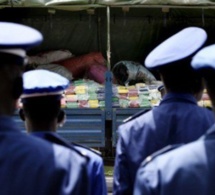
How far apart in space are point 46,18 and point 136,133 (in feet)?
24.5

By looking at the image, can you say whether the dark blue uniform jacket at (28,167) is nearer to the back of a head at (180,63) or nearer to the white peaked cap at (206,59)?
the white peaked cap at (206,59)

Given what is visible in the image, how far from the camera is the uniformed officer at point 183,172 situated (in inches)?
82.4

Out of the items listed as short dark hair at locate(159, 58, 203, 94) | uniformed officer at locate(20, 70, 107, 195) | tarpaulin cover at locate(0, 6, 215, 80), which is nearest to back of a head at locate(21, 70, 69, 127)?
uniformed officer at locate(20, 70, 107, 195)

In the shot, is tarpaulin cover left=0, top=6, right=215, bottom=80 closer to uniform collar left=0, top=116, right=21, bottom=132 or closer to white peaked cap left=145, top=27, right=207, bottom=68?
white peaked cap left=145, top=27, right=207, bottom=68

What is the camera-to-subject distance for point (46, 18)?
33.6 ft

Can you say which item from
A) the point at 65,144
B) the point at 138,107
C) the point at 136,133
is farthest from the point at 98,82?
the point at 65,144

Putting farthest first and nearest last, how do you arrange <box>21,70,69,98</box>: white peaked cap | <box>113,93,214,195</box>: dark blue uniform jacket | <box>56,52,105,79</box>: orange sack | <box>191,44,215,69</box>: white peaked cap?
<box>56,52,105,79</box>: orange sack, <box>113,93,214,195</box>: dark blue uniform jacket, <box>21,70,69,98</box>: white peaked cap, <box>191,44,215,69</box>: white peaked cap

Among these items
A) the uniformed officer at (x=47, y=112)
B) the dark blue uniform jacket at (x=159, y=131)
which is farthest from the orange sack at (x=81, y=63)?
the dark blue uniform jacket at (x=159, y=131)

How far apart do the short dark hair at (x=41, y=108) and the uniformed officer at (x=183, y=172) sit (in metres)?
0.66

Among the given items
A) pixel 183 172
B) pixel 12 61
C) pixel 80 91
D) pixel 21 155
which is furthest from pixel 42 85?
pixel 80 91

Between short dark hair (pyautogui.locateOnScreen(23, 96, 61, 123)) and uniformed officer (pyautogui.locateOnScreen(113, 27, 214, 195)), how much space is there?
45 centimetres

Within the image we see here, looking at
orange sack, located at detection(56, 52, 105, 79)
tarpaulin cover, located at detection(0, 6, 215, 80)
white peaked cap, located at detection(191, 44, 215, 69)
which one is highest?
tarpaulin cover, located at detection(0, 6, 215, 80)

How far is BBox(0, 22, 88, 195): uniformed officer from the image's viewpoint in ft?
6.81

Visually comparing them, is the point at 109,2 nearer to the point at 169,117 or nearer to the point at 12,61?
the point at 169,117
